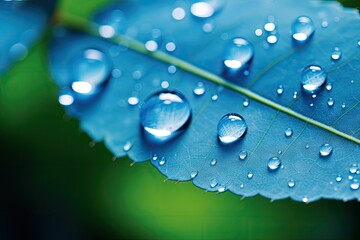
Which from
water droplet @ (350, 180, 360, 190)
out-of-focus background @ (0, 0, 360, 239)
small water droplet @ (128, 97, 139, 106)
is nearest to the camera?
water droplet @ (350, 180, 360, 190)

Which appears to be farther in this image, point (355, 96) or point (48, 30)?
point (48, 30)

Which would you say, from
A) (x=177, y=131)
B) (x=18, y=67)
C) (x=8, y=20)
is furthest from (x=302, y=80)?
(x=18, y=67)

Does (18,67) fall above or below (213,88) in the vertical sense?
below

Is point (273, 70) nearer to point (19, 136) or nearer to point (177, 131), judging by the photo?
point (177, 131)

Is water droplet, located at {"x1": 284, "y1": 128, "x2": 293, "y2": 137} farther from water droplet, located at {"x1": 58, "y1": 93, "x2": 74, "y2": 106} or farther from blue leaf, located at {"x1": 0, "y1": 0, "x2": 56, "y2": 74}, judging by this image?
blue leaf, located at {"x1": 0, "y1": 0, "x2": 56, "y2": 74}

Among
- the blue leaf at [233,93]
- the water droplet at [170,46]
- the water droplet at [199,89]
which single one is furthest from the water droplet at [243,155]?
the water droplet at [170,46]

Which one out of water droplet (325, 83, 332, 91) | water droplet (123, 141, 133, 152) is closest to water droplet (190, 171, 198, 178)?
water droplet (123, 141, 133, 152)

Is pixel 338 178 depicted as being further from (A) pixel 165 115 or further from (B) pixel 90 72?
(B) pixel 90 72
